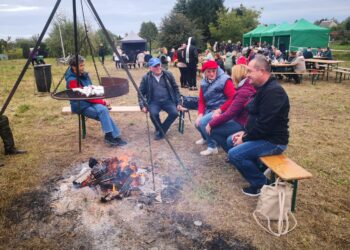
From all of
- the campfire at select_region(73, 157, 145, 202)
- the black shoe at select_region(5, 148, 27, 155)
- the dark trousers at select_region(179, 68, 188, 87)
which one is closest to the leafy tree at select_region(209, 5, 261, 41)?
the dark trousers at select_region(179, 68, 188, 87)

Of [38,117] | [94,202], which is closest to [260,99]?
[94,202]

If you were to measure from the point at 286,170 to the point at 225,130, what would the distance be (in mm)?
1354

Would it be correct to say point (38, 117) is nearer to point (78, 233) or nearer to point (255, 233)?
point (78, 233)

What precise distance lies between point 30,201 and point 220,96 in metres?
3.23

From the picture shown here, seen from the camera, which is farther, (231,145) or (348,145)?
(348,145)

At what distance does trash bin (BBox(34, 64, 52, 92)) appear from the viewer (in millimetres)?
10622

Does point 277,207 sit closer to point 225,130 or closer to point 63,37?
point 225,130

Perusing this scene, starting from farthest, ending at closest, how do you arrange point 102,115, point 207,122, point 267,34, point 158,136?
point 267,34, point 158,136, point 102,115, point 207,122

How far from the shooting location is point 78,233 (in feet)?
9.87

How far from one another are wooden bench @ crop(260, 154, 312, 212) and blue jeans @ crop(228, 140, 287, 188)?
0.09 meters

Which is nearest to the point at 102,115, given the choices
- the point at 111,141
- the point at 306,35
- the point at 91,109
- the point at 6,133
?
the point at 91,109

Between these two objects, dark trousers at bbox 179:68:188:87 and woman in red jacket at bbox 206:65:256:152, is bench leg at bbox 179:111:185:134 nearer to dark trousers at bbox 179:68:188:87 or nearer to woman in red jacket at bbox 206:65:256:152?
woman in red jacket at bbox 206:65:256:152

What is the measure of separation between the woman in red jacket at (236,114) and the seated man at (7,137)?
3.38 metres

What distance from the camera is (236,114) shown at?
4207mm
